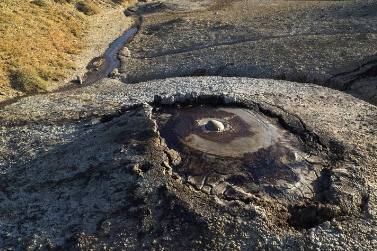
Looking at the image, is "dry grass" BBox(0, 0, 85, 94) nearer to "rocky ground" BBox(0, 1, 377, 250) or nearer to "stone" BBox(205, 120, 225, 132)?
"rocky ground" BBox(0, 1, 377, 250)

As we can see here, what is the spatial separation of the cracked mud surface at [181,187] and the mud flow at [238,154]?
50 mm

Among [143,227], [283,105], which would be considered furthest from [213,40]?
[143,227]

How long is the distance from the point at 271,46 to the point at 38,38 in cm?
1609

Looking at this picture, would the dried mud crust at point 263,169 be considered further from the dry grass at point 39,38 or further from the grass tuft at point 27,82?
the dry grass at point 39,38

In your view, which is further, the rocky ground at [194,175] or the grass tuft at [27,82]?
the grass tuft at [27,82]

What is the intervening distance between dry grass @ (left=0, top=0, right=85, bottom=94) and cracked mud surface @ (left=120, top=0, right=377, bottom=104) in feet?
14.8

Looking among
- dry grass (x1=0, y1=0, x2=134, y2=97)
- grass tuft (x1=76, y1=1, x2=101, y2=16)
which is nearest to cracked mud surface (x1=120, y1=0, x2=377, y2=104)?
dry grass (x1=0, y1=0, x2=134, y2=97)

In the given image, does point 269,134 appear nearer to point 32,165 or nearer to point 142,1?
point 32,165

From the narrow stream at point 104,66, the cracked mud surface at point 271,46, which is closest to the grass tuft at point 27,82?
the narrow stream at point 104,66

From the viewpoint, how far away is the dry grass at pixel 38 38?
22000mm

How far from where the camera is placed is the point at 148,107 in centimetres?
1358

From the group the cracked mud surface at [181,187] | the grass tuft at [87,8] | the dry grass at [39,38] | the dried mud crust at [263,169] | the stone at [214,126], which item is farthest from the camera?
the grass tuft at [87,8]

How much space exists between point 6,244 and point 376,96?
1622 cm

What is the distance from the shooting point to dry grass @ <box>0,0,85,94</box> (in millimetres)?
22000
